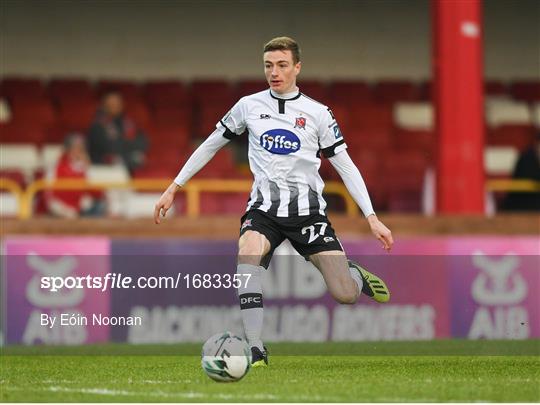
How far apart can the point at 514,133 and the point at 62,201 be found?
7.57 meters

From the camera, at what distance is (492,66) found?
2244cm

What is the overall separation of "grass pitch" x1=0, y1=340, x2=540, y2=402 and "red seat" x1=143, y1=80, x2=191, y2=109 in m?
8.39

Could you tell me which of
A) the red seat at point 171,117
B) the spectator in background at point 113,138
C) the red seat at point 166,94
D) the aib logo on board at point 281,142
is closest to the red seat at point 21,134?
the red seat at point 171,117

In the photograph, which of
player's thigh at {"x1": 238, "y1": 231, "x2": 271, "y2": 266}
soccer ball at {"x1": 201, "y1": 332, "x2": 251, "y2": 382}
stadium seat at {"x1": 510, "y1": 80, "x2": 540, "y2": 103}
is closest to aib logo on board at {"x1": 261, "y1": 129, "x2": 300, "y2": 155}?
player's thigh at {"x1": 238, "y1": 231, "x2": 271, "y2": 266}

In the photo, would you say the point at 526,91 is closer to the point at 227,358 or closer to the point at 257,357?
the point at 257,357

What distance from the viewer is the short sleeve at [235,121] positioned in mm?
9266

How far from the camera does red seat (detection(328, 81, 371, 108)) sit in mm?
20656

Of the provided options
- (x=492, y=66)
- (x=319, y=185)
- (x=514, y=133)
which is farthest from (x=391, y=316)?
(x=492, y=66)

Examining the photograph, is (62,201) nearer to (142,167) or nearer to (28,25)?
(142,167)

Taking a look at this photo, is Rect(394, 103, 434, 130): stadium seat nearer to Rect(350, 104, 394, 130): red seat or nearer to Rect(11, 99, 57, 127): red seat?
Rect(350, 104, 394, 130): red seat

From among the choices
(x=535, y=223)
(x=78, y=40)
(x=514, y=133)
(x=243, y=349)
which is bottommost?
(x=243, y=349)

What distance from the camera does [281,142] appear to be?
357 inches

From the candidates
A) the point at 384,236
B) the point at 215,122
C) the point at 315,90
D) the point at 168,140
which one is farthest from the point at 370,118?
the point at 384,236

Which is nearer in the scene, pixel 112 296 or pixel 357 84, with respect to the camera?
pixel 112 296
